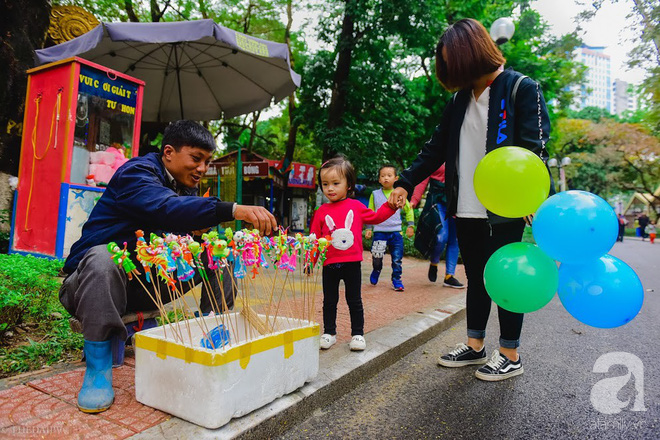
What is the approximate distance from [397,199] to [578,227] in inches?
44.7

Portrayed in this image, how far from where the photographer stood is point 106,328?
5.74ft

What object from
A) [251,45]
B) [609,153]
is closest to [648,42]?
[251,45]

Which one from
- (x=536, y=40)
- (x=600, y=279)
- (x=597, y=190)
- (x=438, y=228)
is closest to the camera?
(x=600, y=279)

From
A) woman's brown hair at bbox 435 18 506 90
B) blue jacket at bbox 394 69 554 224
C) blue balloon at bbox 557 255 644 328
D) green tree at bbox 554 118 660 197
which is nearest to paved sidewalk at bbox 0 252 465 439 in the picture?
blue jacket at bbox 394 69 554 224

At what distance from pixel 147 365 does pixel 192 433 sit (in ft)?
1.22

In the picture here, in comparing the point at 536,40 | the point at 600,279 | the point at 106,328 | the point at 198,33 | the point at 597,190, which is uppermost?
the point at 536,40

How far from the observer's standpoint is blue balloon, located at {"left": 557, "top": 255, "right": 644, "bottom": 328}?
167cm

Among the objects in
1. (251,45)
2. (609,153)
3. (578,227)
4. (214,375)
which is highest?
(609,153)

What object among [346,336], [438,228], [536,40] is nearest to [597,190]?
[536,40]

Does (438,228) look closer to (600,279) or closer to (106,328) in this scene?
(600,279)

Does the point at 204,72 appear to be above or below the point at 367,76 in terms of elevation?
below

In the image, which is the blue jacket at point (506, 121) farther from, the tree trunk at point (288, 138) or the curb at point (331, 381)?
the tree trunk at point (288, 138)

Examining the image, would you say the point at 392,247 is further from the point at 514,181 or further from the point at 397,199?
the point at 514,181

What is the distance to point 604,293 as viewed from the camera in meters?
1.68
